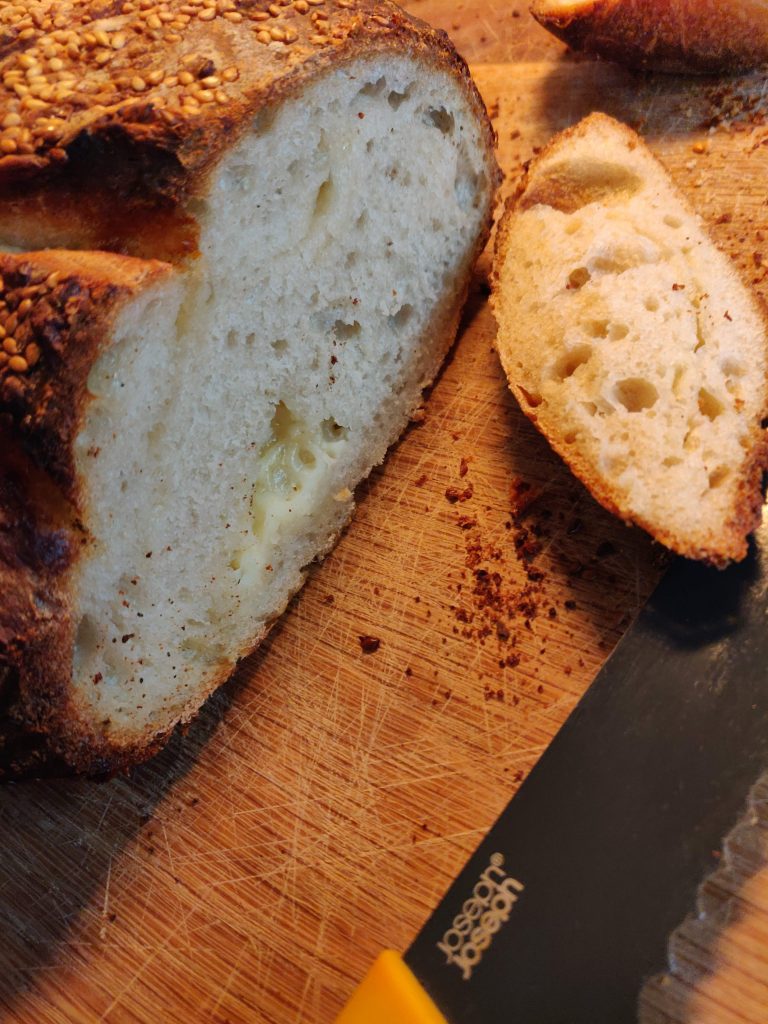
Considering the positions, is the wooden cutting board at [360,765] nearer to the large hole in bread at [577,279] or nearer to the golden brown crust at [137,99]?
the large hole in bread at [577,279]

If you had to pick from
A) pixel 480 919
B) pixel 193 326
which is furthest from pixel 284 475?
pixel 480 919

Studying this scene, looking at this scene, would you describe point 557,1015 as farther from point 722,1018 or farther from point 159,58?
point 159,58

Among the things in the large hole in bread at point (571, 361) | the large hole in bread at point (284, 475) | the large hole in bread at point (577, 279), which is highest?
the large hole in bread at point (577, 279)

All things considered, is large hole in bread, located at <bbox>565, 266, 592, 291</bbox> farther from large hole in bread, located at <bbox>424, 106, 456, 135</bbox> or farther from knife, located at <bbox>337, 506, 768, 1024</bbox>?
knife, located at <bbox>337, 506, 768, 1024</bbox>

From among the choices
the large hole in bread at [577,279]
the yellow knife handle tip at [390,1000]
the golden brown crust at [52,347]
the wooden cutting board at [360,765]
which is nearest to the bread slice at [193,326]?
the golden brown crust at [52,347]

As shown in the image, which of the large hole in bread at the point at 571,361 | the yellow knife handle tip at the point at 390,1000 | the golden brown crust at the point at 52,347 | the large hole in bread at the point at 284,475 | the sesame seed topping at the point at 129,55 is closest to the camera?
the yellow knife handle tip at the point at 390,1000
